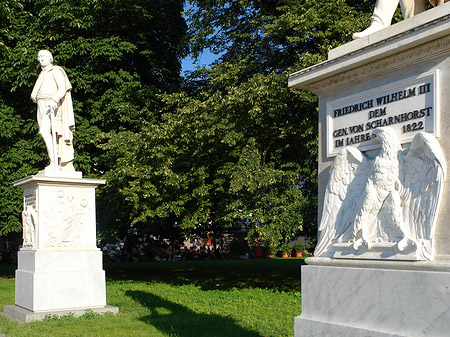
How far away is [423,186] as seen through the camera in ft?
14.3

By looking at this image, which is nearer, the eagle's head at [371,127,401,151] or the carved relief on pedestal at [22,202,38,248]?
the eagle's head at [371,127,401,151]

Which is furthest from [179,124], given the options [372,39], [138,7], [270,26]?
[372,39]

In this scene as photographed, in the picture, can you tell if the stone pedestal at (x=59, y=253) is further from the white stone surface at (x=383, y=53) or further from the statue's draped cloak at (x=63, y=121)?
the white stone surface at (x=383, y=53)

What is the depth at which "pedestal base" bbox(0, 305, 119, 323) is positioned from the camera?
9508 millimetres

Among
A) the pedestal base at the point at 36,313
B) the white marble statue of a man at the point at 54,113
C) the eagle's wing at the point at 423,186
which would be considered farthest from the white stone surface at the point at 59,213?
the eagle's wing at the point at 423,186

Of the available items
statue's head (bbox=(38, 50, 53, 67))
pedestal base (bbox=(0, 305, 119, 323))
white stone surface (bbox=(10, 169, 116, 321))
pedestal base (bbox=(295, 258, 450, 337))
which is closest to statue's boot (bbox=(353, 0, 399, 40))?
pedestal base (bbox=(295, 258, 450, 337))

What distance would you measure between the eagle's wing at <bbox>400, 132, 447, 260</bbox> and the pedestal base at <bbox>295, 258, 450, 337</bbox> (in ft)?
0.77

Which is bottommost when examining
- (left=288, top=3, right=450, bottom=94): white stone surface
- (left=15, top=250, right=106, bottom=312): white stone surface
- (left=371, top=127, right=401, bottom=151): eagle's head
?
(left=15, top=250, right=106, bottom=312): white stone surface

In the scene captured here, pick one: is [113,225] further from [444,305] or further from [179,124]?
[444,305]

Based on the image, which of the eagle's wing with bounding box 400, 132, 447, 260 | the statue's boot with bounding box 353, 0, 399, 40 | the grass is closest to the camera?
the eagle's wing with bounding box 400, 132, 447, 260

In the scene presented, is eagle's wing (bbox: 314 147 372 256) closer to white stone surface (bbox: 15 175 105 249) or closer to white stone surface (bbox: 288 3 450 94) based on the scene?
white stone surface (bbox: 288 3 450 94)

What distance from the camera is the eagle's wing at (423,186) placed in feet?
13.8

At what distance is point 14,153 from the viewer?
1730 cm

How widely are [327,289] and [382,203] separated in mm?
957
